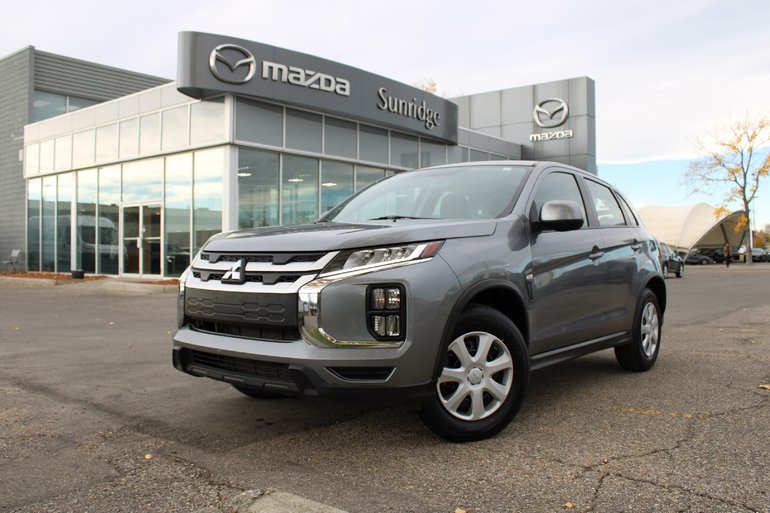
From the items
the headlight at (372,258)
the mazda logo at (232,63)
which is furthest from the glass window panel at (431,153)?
the headlight at (372,258)

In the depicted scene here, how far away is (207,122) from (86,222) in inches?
302

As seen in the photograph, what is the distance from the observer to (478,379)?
3.61m

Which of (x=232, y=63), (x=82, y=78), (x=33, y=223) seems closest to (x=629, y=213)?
(x=232, y=63)

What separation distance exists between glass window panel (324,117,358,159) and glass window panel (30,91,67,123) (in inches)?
538

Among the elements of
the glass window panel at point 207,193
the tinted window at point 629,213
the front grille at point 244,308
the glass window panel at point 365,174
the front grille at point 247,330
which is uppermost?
the glass window panel at point 365,174

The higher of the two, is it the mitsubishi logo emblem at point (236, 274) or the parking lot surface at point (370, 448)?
the mitsubishi logo emblem at point (236, 274)

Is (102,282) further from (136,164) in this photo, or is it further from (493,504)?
(493,504)

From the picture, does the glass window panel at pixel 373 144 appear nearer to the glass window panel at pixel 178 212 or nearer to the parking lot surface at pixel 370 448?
the glass window panel at pixel 178 212

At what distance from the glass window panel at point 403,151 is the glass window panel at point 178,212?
269 inches

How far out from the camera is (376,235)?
339cm

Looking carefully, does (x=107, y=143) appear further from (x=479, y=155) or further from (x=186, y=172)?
(x=479, y=155)

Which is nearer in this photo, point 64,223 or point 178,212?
point 178,212

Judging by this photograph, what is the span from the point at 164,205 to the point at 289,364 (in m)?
16.4

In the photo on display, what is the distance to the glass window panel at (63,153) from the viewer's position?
71.7 ft
